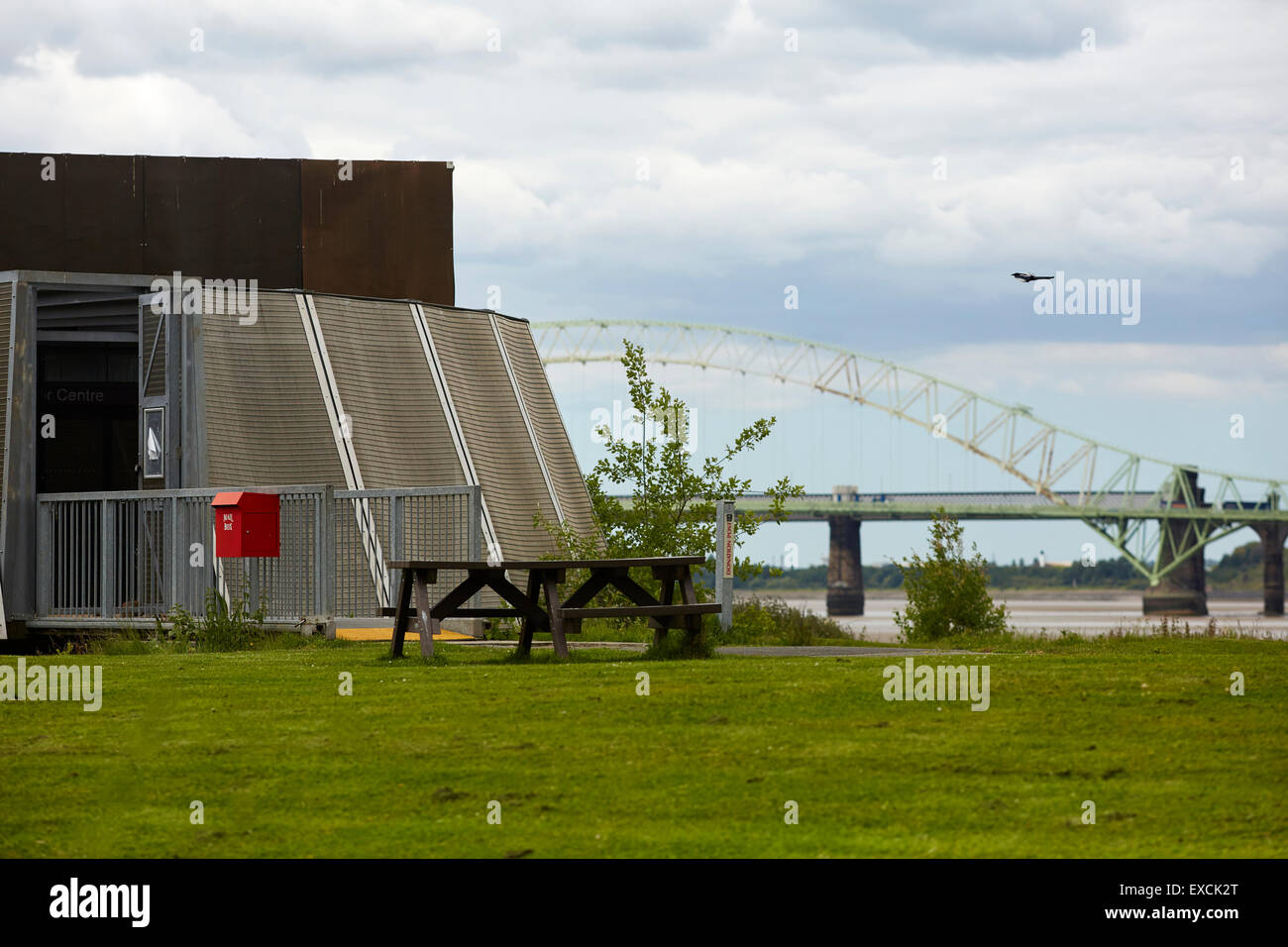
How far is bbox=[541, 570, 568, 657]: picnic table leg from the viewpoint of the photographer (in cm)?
1281

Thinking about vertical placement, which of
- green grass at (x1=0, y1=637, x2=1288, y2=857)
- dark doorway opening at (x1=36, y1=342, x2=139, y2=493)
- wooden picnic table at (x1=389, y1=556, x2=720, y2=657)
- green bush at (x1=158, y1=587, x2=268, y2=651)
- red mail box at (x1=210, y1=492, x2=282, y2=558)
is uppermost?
dark doorway opening at (x1=36, y1=342, x2=139, y2=493)

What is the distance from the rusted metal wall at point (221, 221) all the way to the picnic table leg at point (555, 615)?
14.4 metres

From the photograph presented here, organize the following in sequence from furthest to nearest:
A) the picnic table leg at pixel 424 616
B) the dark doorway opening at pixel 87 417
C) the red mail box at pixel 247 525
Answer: the dark doorway opening at pixel 87 417 → the red mail box at pixel 247 525 → the picnic table leg at pixel 424 616

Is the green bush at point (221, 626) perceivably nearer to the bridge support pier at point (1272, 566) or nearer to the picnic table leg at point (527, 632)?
the picnic table leg at point (527, 632)

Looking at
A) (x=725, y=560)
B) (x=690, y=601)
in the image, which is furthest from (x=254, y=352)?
(x=690, y=601)

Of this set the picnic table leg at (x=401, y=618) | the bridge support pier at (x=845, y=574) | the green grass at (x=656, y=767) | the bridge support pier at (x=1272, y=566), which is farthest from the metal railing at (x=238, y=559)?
the bridge support pier at (x=1272, y=566)

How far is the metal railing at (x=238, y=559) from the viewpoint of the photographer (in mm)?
17219

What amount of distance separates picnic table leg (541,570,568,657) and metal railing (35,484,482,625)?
12.6ft

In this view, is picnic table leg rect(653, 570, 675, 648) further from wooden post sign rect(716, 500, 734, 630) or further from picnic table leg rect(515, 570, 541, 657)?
wooden post sign rect(716, 500, 734, 630)

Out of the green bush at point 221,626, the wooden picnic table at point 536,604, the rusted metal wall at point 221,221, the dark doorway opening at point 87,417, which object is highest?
the rusted metal wall at point 221,221

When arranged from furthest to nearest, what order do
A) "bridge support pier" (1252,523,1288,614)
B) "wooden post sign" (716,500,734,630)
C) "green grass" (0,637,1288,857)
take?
"bridge support pier" (1252,523,1288,614) → "wooden post sign" (716,500,734,630) → "green grass" (0,637,1288,857)

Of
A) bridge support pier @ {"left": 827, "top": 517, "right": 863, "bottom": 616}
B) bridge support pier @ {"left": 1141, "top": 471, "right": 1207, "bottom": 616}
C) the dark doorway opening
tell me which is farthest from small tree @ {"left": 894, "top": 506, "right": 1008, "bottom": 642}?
bridge support pier @ {"left": 1141, "top": 471, "right": 1207, "bottom": 616}
